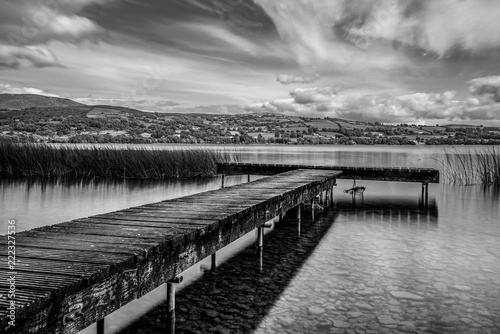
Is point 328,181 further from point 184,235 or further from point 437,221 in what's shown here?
point 184,235

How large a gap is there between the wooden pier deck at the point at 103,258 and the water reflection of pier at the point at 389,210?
223 inches

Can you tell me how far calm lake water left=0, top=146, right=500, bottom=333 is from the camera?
408 cm

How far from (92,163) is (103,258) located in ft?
55.2

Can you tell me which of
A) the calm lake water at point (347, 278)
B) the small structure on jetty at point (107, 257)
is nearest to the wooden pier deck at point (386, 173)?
the calm lake water at point (347, 278)

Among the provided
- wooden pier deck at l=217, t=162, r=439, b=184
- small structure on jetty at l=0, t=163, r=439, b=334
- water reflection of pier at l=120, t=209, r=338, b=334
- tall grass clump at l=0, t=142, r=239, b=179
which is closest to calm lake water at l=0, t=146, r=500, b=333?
water reflection of pier at l=120, t=209, r=338, b=334

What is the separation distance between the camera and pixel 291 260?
624 centimetres

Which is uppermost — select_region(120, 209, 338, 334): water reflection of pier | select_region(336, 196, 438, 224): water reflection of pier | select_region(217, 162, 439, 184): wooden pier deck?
select_region(217, 162, 439, 184): wooden pier deck

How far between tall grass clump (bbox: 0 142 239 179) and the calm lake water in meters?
7.19

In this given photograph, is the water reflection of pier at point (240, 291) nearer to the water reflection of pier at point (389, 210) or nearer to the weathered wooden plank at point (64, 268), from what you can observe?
the weathered wooden plank at point (64, 268)

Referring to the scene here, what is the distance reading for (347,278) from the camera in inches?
213

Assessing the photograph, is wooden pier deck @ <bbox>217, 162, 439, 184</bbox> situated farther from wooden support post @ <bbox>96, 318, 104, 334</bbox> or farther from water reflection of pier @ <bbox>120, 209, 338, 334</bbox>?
wooden support post @ <bbox>96, 318, 104, 334</bbox>

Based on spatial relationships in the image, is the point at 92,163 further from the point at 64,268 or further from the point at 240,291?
the point at 64,268

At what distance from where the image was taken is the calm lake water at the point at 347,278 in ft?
13.4

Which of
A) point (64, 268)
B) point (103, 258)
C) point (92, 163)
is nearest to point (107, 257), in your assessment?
point (103, 258)
